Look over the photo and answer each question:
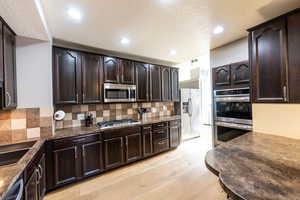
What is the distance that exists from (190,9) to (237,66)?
1.46 metres

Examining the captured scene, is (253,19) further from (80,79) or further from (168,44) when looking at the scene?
(80,79)

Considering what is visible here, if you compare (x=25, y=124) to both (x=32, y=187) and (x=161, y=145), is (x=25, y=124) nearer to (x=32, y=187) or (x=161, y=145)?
(x=32, y=187)

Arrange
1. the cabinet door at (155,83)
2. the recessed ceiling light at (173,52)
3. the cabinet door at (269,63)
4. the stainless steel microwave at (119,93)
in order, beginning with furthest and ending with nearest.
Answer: the cabinet door at (155,83) → the recessed ceiling light at (173,52) → the stainless steel microwave at (119,93) → the cabinet door at (269,63)

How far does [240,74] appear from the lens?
8.41ft

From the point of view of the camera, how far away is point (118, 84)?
311 centimetres

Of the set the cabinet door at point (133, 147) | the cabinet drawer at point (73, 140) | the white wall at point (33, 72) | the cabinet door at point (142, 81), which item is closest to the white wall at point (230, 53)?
the cabinet door at point (142, 81)

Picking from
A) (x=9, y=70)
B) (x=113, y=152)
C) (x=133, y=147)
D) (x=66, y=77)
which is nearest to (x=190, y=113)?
(x=133, y=147)

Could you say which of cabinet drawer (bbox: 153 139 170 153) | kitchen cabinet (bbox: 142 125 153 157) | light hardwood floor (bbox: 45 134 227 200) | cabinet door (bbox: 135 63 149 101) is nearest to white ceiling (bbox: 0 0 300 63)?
cabinet door (bbox: 135 63 149 101)

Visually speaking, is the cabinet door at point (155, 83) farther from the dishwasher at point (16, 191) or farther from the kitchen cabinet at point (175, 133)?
the dishwasher at point (16, 191)

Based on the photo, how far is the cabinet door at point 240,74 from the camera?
8.08 feet

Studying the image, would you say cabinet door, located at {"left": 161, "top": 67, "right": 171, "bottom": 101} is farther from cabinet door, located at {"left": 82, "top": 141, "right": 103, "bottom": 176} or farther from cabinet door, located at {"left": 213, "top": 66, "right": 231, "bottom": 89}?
cabinet door, located at {"left": 82, "top": 141, "right": 103, "bottom": 176}

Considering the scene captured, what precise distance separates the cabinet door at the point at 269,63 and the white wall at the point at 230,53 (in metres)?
1.22

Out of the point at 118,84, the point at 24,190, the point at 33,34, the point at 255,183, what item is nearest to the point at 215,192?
the point at 255,183

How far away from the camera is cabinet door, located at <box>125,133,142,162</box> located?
299 cm
